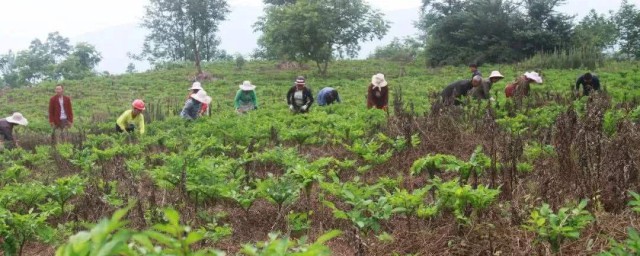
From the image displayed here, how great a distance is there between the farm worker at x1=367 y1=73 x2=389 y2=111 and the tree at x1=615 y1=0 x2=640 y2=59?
27700 millimetres

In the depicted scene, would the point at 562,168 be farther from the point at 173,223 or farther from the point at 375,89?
the point at 375,89

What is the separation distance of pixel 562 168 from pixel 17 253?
3.94 metres

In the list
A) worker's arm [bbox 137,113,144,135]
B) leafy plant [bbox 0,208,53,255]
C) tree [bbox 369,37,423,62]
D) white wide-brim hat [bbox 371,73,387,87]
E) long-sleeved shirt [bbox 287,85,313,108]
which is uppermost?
tree [bbox 369,37,423,62]

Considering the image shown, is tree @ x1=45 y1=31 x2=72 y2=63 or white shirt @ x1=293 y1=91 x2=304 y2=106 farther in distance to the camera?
tree @ x1=45 y1=31 x2=72 y2=63

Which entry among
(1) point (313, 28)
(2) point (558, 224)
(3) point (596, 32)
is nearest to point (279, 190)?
(2) point (558, 224)

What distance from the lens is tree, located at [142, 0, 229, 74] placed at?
30156 mm

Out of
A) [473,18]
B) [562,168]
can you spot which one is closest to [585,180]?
[562,168]

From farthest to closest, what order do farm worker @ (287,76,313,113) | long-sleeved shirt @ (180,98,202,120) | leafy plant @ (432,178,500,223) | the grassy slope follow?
1. the grassy slope
2. farm worker @ (287,76,313,113)
3. long-sleeved shirt @ (180,98,202,120)
4. leafy plant @ (432,178,500,223)

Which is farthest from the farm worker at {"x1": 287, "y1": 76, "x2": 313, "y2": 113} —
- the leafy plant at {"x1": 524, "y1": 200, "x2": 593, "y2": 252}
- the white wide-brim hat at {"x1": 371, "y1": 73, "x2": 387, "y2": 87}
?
the leafy plant at {"x1": 524, "y1": 200, "x2": 593, "y2": 252}

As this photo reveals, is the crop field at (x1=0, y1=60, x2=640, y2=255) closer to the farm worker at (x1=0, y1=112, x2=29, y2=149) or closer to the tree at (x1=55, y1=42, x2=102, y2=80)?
the farm worker at (x1=0, y1=112, x2=29, y2=149)

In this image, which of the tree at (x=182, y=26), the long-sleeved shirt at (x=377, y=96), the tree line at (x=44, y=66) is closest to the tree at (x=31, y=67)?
the tree line at (x=44, y=66)

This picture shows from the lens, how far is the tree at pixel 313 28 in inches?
944

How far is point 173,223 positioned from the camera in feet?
3.71

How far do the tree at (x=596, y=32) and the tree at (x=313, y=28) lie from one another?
10200 mm
